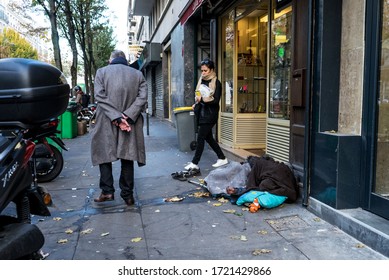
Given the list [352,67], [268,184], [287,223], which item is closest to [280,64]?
[352,67]

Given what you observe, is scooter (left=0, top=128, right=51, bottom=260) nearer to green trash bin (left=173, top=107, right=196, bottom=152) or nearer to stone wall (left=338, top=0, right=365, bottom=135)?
stone wall (left=338, top=0, right=365, bottom=135)

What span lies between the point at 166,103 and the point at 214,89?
13426 mm

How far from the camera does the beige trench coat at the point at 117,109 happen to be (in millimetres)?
4949

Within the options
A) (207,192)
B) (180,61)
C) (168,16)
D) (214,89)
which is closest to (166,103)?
(168,16)

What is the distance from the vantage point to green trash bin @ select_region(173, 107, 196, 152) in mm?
9023

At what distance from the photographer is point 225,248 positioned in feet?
12.2

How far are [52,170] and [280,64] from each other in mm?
4019

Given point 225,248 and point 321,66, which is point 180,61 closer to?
point 321,66

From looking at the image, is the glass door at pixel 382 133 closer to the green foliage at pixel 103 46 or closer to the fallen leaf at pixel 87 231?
the fallen leaf at pixel 87 231

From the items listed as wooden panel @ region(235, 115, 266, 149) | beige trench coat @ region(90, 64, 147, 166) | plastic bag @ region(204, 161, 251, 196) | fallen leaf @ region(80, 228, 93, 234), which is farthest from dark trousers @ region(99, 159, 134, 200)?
wooden panel @ region(235, 115, 266, 149)

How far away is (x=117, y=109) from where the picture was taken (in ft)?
16.1

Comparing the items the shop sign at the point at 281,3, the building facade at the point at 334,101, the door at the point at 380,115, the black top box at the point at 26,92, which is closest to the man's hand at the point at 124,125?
the black top box at the point at 26,92

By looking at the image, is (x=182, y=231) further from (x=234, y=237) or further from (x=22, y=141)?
(x=22, y=141)

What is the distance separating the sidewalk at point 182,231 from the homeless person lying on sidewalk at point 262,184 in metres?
0.13
